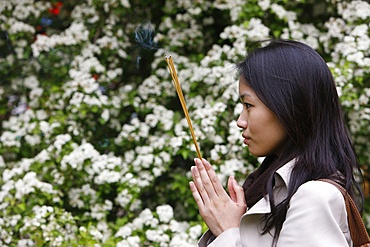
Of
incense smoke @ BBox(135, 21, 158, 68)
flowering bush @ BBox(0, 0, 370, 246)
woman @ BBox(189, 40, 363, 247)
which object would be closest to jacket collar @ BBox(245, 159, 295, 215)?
woman @ BBox(189, 40, 363, 247)

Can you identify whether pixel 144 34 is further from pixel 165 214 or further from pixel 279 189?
pixel 279 189

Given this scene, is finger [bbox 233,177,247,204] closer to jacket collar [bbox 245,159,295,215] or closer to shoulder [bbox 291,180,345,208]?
jacket collar [bbox 245,159,295,215]

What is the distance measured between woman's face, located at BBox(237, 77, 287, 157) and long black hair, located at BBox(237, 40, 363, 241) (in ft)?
0.07

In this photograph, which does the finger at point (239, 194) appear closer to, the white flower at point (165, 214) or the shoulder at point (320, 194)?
the shoulder at point (320, 194)

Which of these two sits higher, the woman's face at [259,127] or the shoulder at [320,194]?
the woman's face at [259,127]

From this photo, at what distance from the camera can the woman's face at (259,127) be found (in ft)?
5.59

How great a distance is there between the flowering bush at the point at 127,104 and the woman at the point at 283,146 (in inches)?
63.6

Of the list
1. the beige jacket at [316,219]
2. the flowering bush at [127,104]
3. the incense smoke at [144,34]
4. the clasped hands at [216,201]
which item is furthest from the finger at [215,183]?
→ the incense smoke at [144,34]

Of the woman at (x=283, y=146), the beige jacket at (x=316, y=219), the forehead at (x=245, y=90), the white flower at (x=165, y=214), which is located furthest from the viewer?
the white flower at (x=165, y=214)

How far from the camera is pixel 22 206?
3.47m

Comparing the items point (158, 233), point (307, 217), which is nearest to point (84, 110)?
point (158, 233)

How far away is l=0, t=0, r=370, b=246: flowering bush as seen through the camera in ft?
11.6

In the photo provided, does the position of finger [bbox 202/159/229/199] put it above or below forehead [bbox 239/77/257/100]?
below

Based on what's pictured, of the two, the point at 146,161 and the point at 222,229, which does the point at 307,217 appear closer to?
the point at 222,229
